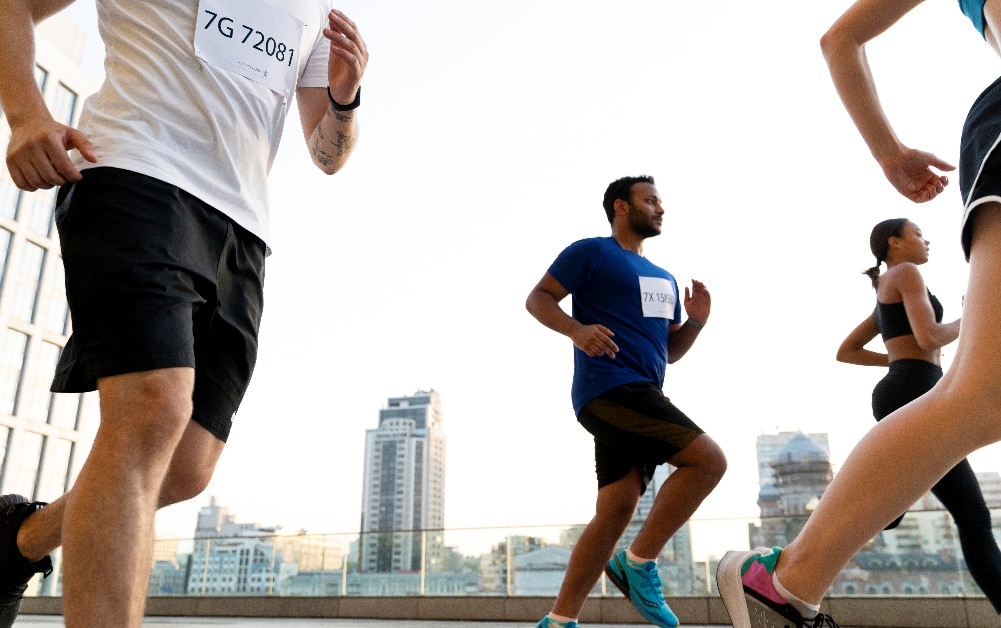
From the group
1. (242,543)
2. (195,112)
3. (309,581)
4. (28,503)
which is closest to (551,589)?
(309,581)

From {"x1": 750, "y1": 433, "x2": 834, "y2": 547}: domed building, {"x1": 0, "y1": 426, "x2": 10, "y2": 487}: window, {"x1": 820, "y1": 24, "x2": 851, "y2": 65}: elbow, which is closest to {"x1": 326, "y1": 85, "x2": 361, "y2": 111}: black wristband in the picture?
{"x1": 820, "y1": 24, "x2": 851, "y2": 65}: elbow

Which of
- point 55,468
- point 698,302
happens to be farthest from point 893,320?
point 55,468

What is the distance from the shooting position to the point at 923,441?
3.93 feet

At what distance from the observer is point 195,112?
5.09ft

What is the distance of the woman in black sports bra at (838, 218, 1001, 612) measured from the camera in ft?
8.59

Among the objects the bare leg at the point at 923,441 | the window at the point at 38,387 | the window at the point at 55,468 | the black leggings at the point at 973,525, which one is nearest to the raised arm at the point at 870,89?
the bare leg at the point at 923,441

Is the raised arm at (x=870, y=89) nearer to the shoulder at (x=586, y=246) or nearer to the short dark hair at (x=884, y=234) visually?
the shoulder at (x=586, y=246)

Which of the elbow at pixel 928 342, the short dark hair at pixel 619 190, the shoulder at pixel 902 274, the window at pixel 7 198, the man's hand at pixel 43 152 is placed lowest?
the man's hand at pixel 43 152

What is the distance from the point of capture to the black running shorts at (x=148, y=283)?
49.5 inches

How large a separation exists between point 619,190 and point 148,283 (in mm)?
2605

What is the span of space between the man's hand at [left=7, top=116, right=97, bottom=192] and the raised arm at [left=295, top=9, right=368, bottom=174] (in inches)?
25.3

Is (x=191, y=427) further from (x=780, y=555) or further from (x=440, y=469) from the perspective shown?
(x=440, y=469)

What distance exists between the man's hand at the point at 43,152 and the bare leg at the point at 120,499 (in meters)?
0.35

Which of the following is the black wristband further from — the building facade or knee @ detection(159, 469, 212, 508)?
the building facade
